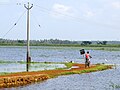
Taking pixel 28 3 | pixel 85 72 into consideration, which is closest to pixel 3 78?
pixel 85 72

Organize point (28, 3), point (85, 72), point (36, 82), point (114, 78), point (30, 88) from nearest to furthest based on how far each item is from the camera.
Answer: point (30, 88) → point (36, 82) → point (114, 78) → point (85, 72) → point (28, 3)

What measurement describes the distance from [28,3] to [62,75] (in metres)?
15.4

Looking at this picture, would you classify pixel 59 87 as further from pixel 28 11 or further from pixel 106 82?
pixel 28 11

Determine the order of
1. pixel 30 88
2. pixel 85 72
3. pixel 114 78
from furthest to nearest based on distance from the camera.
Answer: pixel 85 72, pixel 114 78, pixel 30 88

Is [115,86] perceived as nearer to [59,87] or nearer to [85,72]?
[59,87]

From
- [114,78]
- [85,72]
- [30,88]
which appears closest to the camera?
[30,88]

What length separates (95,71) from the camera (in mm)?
43969

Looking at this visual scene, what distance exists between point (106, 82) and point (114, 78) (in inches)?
148

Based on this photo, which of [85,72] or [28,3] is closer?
[85,72]

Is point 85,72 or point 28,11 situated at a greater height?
point 28,11

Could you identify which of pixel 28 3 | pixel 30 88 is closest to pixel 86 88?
pixel 30 88

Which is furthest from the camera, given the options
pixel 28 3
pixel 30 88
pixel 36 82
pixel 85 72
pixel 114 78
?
pixel 28 3

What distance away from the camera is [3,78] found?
29.5 metres

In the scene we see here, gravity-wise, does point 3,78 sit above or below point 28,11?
below
